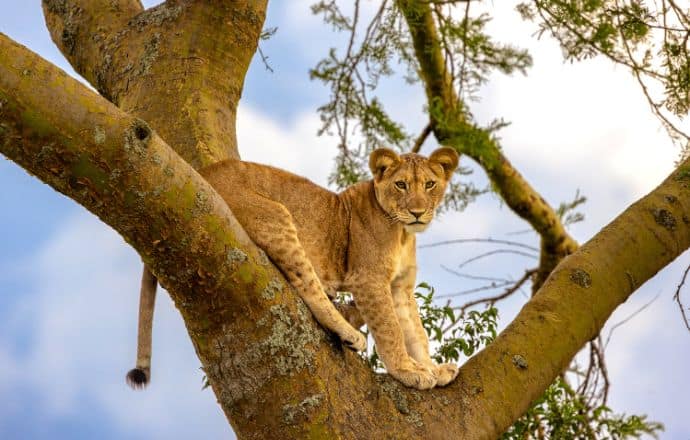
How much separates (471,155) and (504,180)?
640mm

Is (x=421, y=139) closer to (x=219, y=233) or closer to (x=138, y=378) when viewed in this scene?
(x=138, y=378)

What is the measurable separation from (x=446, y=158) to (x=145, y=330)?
69.4 inches

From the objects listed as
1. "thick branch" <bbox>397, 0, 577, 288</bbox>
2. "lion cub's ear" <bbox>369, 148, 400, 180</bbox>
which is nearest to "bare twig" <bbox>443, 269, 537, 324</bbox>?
"thick branch" <bbox>397, 0, 577, 288</bbox>

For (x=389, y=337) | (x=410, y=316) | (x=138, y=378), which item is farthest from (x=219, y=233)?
(x=410, y=316)

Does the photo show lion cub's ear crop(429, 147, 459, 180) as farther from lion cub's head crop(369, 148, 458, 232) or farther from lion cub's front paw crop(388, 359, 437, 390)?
lion cub's front paw crop(388, 359, 437, 390)

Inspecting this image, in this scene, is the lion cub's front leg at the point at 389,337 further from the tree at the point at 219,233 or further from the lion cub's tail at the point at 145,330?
the lion cub's tail at the point at 145,330

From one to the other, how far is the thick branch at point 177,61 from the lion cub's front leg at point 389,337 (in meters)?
1.21

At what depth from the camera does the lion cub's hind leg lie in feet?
12.1

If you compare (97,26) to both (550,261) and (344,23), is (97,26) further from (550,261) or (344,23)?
(550,261)

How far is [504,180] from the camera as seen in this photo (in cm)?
762

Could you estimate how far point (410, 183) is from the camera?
4469 millimetres

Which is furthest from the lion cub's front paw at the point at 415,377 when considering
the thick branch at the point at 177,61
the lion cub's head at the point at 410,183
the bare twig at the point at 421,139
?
the bare twig at the point at 421,139

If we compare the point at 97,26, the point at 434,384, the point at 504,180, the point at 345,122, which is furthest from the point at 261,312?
the point at 504,180

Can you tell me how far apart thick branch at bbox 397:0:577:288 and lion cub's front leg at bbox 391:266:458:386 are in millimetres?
2318
